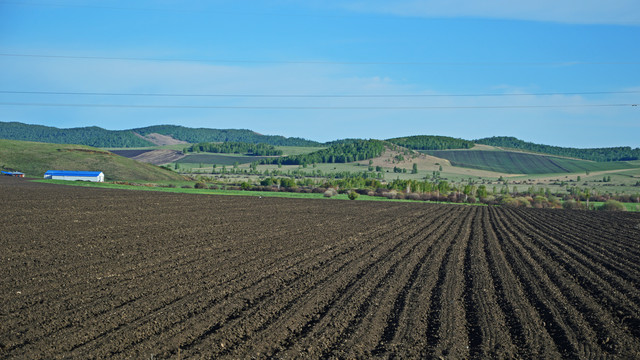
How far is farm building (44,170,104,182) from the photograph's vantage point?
83.8m

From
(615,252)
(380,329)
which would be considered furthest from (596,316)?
(615,252)

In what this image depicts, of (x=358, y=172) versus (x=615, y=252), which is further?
(x=358, y=172)

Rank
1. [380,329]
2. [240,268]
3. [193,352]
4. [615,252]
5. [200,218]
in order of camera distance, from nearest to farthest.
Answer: [193,352]
[380,329]
[240,268]
[615,252]
[200,218]

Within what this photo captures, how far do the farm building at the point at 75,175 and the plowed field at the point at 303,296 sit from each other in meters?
66.5

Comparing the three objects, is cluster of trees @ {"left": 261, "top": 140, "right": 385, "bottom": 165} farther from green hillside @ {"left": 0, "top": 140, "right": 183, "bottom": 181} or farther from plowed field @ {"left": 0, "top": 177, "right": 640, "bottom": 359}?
plowed field @ {"left": 0, "top": 177, "right": 640, "bottom": 359}

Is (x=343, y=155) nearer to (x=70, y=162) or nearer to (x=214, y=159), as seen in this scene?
(x=214, y=159)

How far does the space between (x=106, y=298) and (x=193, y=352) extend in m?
3.96

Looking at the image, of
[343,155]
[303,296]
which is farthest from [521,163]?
[303,296]

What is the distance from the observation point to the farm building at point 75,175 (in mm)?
83750

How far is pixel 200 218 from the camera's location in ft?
97.7

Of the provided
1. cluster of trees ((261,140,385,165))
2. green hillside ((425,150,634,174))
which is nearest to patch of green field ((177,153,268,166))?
cluster of trees ((261,140,385,165))

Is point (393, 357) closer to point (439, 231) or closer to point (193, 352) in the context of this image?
point (193, 352)

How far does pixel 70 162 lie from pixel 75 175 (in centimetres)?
1440

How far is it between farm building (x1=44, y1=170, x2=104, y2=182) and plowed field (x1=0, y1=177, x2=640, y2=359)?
66.5m
